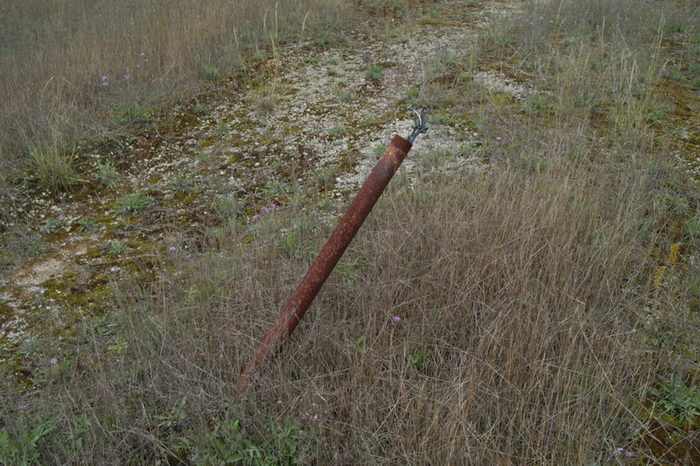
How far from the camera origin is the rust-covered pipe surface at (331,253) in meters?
1.94

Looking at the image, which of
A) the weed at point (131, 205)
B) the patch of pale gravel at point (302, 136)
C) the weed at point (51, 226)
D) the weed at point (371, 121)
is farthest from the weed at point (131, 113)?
the weed at point (371, 121)

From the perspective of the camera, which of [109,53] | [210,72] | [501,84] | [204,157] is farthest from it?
[210,72]

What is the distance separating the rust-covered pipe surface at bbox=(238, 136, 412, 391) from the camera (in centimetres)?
194

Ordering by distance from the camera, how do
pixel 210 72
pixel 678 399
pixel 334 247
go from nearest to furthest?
pixel 334 247 < pixel 678 399 < pixel 210 72

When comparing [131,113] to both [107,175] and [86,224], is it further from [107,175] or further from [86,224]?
[86,224]

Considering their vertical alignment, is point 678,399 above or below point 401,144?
below

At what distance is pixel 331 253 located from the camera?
206 cm

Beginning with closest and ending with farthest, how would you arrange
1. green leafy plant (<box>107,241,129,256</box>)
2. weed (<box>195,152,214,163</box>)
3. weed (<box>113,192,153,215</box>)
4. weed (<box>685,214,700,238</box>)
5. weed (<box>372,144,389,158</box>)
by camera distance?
weed (<box>685,214,700,238</box>) < green leafy plant (<box>107,241,129,256</box>) < weed (<box>113,192,153,215</box>) < weed (<box>372,144,389,158</box>) < weed (<box>195,152,214,163</box>)

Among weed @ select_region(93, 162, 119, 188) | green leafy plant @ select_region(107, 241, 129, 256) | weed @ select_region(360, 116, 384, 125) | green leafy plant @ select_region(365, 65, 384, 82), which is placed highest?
green leafy plant @ select_region(365, 65, 384, 82)

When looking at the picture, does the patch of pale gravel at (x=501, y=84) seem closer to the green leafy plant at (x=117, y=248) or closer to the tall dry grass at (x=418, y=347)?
the tall dry grass at (x=418, y=347)

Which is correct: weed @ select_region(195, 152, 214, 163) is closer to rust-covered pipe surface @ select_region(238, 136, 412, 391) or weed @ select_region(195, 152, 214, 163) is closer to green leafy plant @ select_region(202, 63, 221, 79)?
green leafy plant @ select_region(202, 63, 221, 79)

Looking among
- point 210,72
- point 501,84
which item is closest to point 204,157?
point 210,72

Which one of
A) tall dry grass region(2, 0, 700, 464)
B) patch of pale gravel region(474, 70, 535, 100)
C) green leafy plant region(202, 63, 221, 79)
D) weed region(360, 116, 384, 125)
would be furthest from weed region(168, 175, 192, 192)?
patch of pale gravel region(474, 70, 535, 100)

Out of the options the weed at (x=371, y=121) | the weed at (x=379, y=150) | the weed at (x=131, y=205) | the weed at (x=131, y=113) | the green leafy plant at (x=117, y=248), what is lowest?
the green leafy plant at (x=117, y=248)
